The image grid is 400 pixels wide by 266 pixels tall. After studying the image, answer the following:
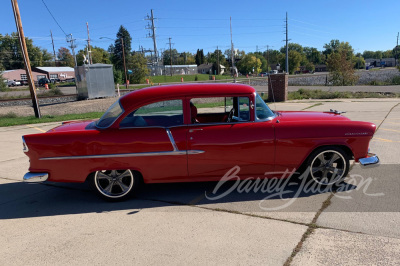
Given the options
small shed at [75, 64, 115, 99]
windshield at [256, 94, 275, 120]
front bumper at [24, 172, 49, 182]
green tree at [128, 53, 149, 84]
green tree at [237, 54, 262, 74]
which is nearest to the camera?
front bumper at [24, 172, 49, 182]

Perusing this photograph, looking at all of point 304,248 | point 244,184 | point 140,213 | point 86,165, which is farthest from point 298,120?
point 86,165

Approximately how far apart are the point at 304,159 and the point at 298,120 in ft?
1.92

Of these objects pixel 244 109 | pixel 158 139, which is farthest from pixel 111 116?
pixel 244 109

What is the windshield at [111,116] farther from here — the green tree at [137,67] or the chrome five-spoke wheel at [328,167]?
the green tree at [137,67]

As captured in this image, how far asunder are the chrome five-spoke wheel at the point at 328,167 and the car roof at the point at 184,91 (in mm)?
1430

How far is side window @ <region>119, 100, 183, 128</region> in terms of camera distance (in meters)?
4.13

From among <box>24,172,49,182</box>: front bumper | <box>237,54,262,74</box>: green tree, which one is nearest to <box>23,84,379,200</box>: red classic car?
<box>24,172,49,182</box>: front bumper

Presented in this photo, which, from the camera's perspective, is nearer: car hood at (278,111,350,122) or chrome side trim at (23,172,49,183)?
chrome side trim at (23,172,49,183)

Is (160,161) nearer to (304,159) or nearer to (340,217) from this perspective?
(304,159)

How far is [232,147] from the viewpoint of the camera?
407 cm

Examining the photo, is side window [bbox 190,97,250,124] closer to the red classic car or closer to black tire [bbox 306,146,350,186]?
the red classic car

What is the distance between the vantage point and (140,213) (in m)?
3.85
